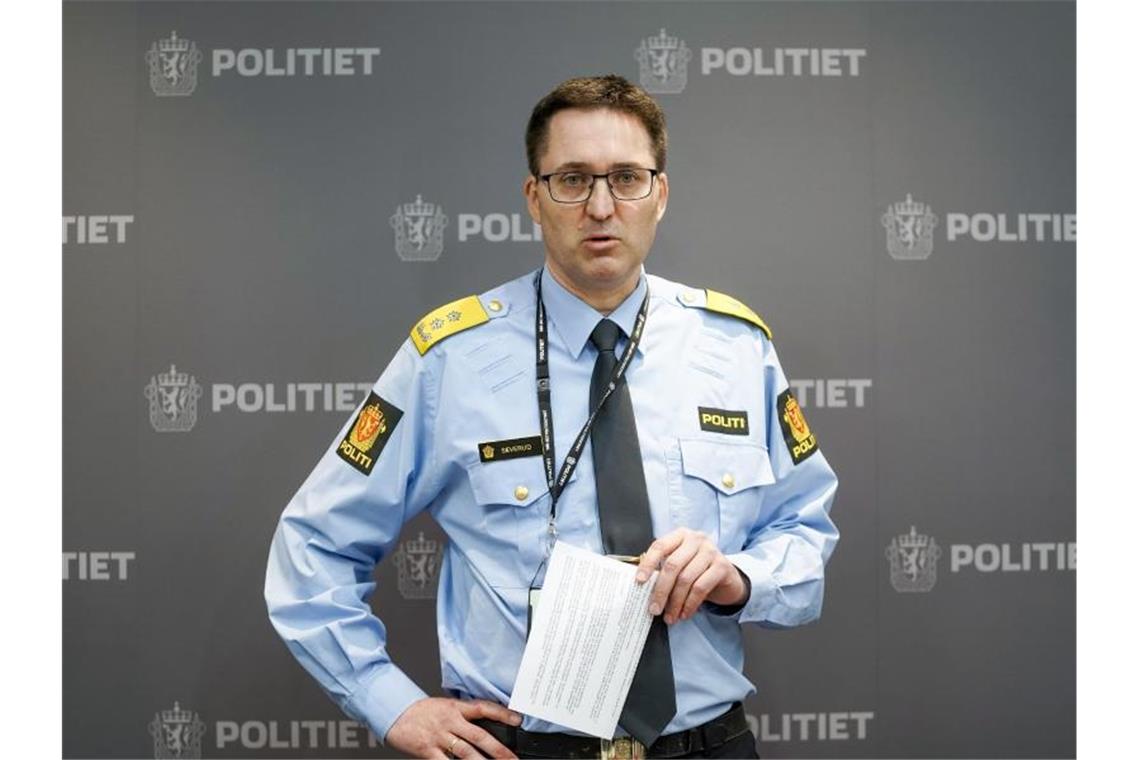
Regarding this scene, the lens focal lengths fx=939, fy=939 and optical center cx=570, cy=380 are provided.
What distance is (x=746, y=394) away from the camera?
1.81 m

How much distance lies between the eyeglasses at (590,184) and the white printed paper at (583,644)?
0.64m

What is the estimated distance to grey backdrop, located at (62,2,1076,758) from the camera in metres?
2.26

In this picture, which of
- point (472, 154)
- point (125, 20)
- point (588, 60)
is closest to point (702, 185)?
point (588, 60)

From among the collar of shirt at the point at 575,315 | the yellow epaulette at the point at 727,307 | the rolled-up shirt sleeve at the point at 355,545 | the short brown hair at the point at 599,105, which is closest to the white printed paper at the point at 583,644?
the rolled-up shirt sleeve at the point at 355,545

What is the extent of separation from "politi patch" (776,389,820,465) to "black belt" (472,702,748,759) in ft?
1.80

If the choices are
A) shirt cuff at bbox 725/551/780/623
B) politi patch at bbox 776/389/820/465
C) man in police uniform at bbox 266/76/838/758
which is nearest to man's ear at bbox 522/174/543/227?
man in police uniform at bbox 266/76/838/758

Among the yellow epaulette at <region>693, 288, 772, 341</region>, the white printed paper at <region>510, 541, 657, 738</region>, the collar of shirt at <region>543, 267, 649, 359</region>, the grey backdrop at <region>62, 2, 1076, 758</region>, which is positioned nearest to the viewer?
the white printed paper at <region>510, 541, 657, 738</region>

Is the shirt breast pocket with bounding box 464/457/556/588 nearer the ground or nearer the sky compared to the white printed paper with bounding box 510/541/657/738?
nearer the sky

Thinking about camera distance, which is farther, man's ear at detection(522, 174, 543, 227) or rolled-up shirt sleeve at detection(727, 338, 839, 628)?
man's ear at detection(522, 174, 543, 227)

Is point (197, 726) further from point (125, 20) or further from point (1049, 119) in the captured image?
point (1049, 119)

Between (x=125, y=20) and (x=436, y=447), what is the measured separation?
55.1 inches

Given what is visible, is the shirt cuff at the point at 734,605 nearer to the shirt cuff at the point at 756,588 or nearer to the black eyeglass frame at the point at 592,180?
the shirt cuff at the point at 756,588

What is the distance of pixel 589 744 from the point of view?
160cm

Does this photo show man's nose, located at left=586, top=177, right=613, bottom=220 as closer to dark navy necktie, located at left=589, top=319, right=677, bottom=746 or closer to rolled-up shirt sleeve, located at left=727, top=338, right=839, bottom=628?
dark navy necktie, located at left=589, top=319, right=677, bottom=746
